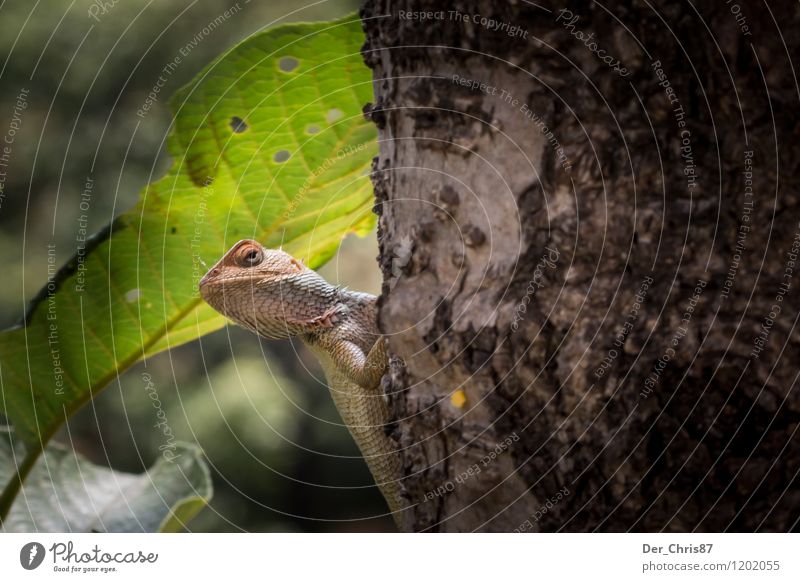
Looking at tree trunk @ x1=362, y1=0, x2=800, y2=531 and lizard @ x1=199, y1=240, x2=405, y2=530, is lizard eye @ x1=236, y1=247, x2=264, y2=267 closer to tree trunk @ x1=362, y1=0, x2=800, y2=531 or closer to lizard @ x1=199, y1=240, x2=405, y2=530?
lizard @ x1=199, y1=240, x2=405, y2=530

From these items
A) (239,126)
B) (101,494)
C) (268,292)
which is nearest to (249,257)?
(268,292)

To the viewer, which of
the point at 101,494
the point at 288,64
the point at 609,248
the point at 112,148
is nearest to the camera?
the point at 609,248

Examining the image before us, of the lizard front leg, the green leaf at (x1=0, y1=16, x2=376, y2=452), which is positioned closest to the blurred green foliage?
the lizard front leg

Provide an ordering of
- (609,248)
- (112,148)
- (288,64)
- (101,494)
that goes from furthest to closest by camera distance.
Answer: (112,148) < (101,494) < (288,64) < (609,248)

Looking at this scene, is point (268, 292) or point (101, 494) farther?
point (101, 494)

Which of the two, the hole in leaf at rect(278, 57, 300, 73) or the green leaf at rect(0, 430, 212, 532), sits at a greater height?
the hole in leaf at rect(278, 57, 300, 73)

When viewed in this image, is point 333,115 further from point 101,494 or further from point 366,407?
point 101,494
